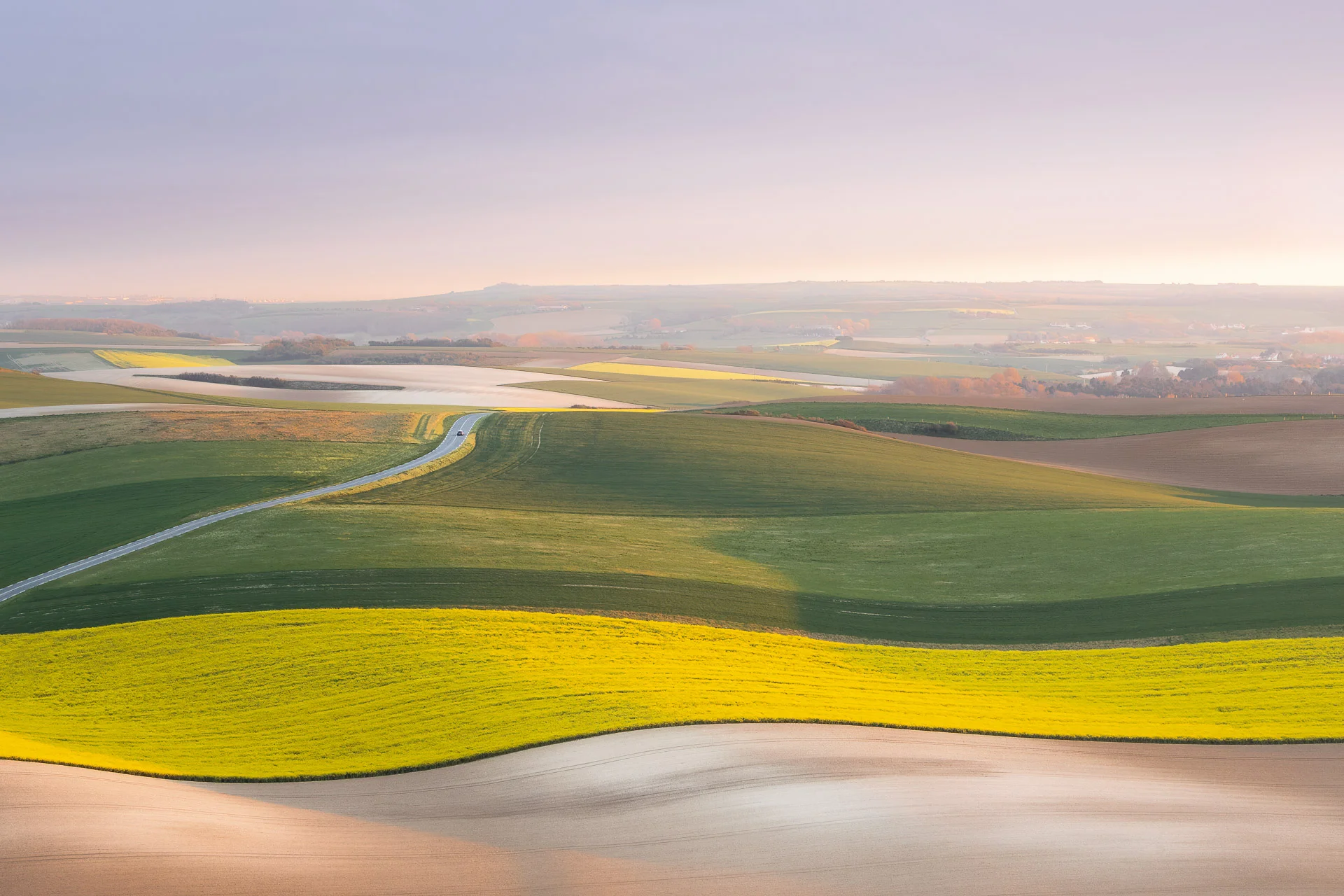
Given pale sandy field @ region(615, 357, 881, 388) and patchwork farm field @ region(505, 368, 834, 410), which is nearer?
patchwork farm field @ region(505, 368, 834, 410)

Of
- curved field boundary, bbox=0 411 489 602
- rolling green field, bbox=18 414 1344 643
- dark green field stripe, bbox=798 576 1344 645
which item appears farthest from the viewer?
curved field boundary, bbox=0 411 489 602

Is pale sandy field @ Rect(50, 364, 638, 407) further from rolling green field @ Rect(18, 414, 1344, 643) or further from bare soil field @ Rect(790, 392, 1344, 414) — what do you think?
rolling green field @ Rect(18, 414, 1344, 643)

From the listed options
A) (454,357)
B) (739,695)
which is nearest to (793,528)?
(739,695)

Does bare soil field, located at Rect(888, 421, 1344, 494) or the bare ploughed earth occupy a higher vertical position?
bare soil field, located at Rect(888, 421, 1344, 494)

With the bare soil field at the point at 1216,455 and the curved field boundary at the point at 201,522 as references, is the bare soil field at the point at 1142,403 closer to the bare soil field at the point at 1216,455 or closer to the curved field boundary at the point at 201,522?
the bare soil field at the point at 1216,455

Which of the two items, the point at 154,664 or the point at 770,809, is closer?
the point at 770,809

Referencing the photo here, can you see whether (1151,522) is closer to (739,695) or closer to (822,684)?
(822,684)

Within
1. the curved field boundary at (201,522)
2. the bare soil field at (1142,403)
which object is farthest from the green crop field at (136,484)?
the bare soil field at (1142,403)

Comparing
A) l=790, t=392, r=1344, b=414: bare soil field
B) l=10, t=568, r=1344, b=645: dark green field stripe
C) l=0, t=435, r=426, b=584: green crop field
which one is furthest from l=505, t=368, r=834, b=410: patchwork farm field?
l=10, t=568, r=1344, b=645: dark green field stripe
